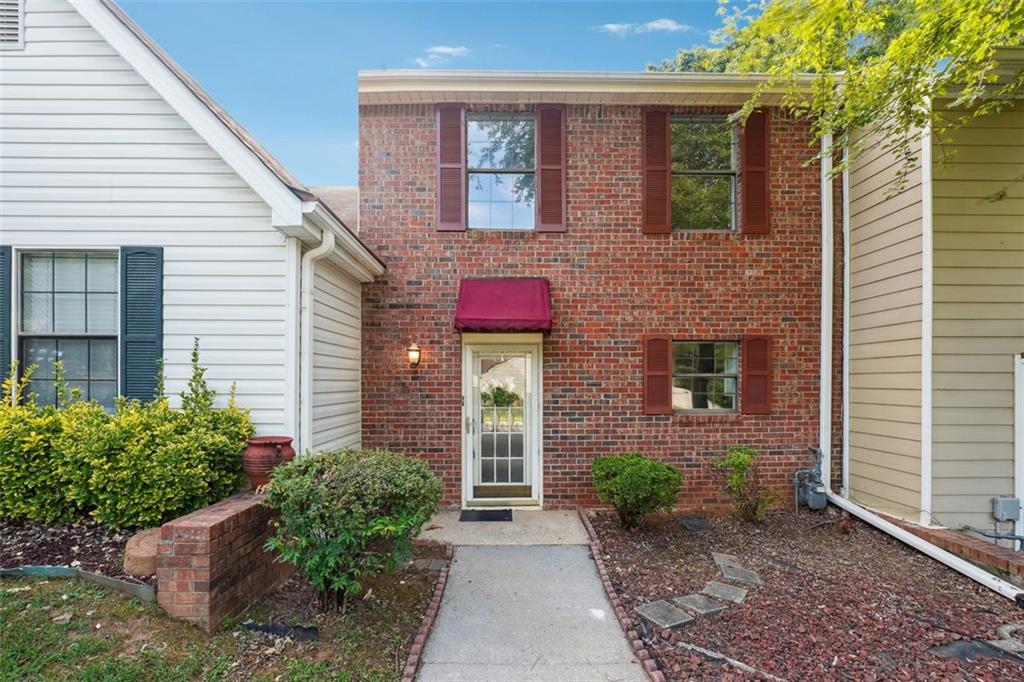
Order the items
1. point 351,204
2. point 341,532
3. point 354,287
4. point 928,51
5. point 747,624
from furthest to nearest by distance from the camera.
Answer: point 351,204
point 354,287
point 928,51
point 747,624
point 341,532

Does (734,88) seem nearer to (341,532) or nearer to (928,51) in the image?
(928,51)

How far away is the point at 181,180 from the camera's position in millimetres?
4480

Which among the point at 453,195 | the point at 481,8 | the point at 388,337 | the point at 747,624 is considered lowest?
the point at 747,624

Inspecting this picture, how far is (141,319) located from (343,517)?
3055 mm

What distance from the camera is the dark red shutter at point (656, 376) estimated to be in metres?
6.16

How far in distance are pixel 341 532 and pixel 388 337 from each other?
130 inches

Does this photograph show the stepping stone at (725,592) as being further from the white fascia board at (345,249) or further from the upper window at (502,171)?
the white fascia board at (345,249)

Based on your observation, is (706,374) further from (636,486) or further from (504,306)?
(504,306)

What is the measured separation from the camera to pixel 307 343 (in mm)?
4605

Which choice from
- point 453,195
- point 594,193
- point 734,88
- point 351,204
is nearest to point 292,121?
point 351,204

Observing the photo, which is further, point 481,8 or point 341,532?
point 481,8

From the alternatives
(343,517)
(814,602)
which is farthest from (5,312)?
(814,602)

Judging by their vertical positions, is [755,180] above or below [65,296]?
above

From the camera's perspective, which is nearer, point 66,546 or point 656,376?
point 66,546
